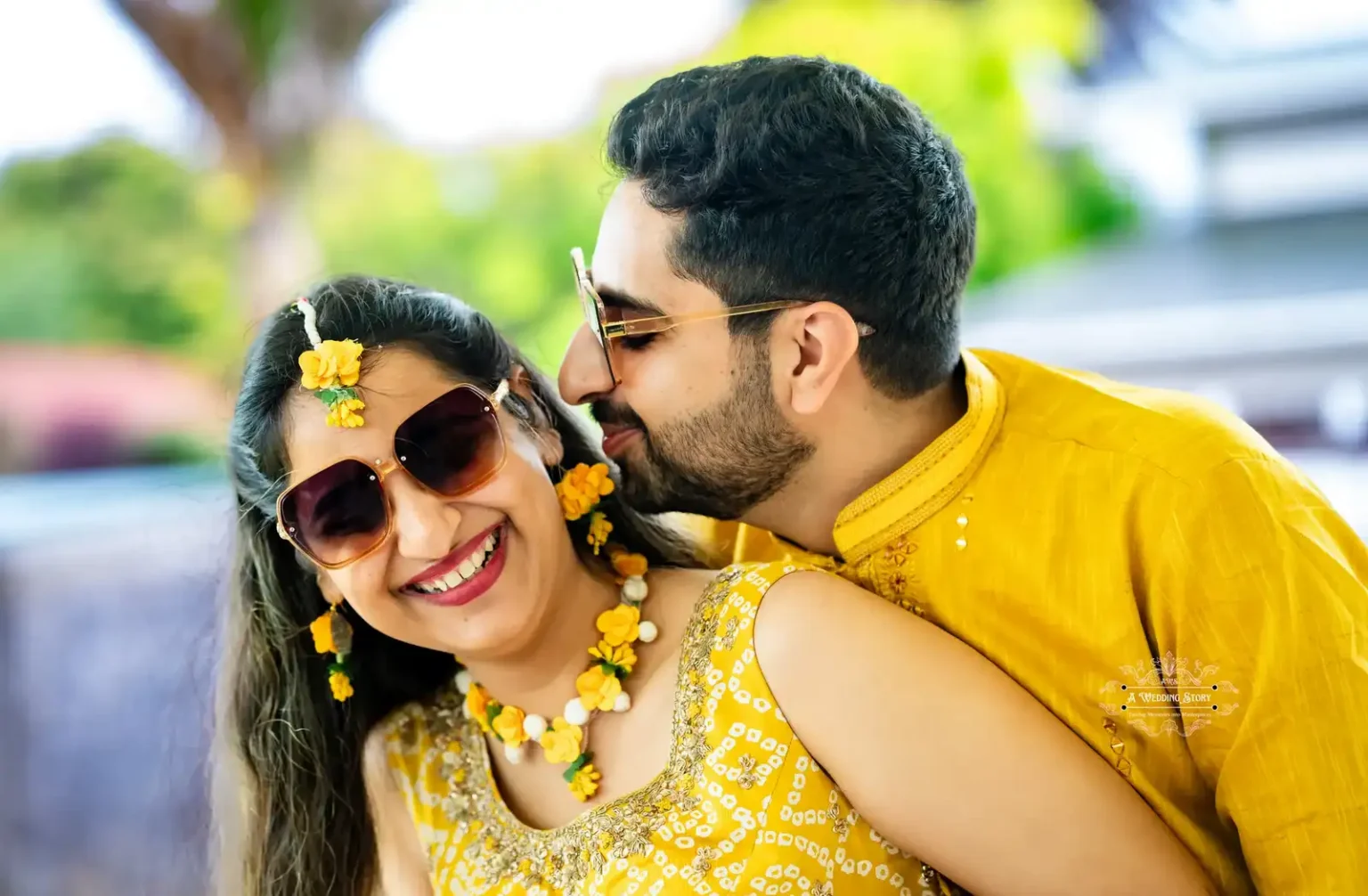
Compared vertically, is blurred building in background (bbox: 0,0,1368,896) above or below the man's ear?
below

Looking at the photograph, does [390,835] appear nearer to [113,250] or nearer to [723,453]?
[723,453]

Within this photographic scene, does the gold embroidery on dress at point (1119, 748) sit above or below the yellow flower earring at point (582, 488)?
below

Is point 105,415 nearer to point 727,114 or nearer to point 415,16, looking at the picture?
point 415,16

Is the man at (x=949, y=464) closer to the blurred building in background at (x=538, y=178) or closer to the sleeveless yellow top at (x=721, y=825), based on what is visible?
the sleeveless yellow top at (x=721, y=825)

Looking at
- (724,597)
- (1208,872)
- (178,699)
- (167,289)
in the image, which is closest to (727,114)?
(724,597)

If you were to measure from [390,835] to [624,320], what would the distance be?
0.80m

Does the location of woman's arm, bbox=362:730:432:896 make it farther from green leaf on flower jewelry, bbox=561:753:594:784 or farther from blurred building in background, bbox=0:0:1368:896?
blurred building in background, bbox=0:0:1368:896

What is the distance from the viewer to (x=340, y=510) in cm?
141

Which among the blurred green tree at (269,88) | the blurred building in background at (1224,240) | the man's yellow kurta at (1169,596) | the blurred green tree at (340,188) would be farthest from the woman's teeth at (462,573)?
the blurred green tree at (269,88)

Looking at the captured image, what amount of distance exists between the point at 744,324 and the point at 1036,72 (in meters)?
6.81

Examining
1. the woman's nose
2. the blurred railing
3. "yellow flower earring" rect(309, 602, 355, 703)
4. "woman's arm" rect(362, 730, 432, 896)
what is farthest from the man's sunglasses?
the blurred railing

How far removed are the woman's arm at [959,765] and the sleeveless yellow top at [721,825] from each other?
35 mm

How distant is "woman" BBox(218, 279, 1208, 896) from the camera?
51.6 inches

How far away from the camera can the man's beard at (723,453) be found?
1615 millimetres
